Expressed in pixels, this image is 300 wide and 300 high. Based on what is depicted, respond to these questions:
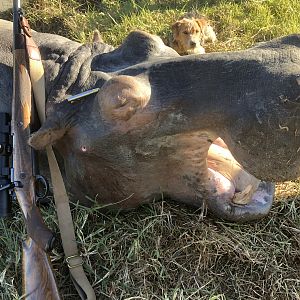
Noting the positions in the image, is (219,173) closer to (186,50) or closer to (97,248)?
(97,248)

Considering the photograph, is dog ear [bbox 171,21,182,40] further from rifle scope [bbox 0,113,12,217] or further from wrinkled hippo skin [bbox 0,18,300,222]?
rifle scope [bbox 0,113,12,217]

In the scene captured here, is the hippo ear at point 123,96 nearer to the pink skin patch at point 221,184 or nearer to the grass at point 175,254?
the pink skin patch at point 221,184

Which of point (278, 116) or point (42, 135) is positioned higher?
point (278, 116)

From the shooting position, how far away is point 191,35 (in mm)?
4270

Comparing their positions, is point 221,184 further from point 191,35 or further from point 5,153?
point 191,35

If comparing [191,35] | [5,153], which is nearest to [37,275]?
[5,153]

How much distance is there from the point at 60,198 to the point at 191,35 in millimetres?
2226

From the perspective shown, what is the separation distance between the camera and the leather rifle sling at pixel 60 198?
7.82 ft

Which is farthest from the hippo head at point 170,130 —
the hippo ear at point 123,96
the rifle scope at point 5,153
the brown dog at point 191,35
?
the brown dog at point 191,35

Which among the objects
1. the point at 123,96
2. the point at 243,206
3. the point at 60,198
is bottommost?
the point at 243,206

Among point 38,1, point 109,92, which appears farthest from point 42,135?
point 38,1

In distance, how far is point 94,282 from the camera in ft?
8.38

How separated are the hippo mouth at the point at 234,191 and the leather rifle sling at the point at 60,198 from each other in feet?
2.04

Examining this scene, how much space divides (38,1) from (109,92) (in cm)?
314
